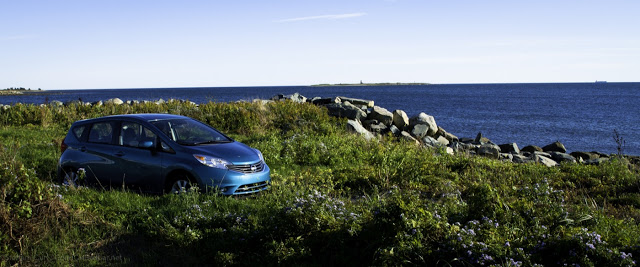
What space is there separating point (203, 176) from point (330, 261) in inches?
130

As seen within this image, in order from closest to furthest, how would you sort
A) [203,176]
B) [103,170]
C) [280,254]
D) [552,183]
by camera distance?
[280,254], [203,176], [103,170], [552,183]

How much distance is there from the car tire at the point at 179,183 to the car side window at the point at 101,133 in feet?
5.28

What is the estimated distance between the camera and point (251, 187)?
820 cm

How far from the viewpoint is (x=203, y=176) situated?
310 inches

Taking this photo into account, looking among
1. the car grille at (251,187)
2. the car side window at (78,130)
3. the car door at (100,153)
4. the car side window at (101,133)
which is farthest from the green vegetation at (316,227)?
the car side window at (78,130)

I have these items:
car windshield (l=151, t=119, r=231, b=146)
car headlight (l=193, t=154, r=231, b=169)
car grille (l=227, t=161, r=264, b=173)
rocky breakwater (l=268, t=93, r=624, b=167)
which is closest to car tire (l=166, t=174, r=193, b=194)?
car headlight (l=193, t=154, r=231, b=169)

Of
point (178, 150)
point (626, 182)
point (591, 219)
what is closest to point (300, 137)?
point (178, 150)

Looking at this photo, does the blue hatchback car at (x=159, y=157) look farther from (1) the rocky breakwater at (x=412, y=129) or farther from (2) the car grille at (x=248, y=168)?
(1) the rocky breakwater at (x=412, y=129)

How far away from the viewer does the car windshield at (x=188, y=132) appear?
8633 mm

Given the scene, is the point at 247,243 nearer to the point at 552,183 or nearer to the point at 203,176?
the point at 203,176

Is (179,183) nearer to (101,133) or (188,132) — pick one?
(188,132)

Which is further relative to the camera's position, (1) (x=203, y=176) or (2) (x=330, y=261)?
(1) (x=203, y=176)

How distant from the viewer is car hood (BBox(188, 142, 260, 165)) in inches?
320

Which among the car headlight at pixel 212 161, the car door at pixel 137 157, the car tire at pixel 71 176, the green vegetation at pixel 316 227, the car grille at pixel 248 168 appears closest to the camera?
the green vegetation at pixel 316 227
